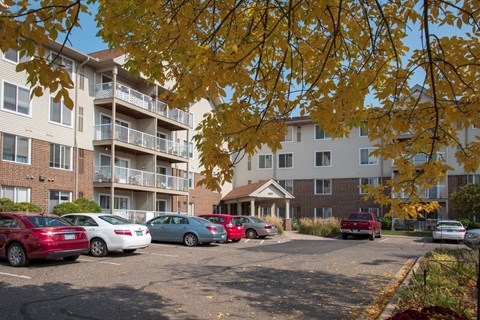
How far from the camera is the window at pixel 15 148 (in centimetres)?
2277

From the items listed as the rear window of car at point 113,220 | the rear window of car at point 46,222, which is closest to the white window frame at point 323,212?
the rear window of car at point 113,220

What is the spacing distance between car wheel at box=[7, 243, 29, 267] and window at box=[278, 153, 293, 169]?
36.4m

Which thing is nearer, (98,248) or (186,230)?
(98,248)

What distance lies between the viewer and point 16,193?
912 inches

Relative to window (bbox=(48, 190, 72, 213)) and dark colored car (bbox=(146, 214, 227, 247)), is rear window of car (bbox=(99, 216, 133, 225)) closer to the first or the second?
dark colored car (bbox=(146, 214, 227, 247))

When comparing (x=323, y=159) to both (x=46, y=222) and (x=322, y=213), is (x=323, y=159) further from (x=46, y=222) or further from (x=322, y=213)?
(x=46, y=222)

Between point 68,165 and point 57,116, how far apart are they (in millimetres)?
2850

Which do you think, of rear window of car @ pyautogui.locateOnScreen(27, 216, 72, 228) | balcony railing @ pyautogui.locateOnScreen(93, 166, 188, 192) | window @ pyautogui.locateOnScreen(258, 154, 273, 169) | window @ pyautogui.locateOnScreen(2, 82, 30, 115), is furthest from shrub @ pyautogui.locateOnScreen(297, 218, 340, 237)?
rear window of car @ pyautogui.locateOnScreen(27, 216, 72, 228)

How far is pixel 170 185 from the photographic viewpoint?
3475 centimetres

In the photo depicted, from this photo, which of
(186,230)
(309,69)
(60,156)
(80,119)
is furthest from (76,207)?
(309,69)

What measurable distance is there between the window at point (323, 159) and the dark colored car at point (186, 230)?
26.2 meters

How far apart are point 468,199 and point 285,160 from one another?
707 inches

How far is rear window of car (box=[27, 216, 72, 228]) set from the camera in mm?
12714

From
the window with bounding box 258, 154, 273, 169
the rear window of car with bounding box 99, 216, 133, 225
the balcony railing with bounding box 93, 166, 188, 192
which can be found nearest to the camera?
the rear window of car with bounding box 99, 216, 133, 225
